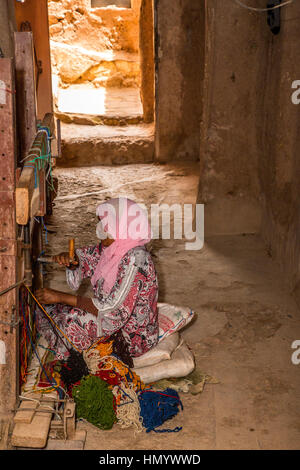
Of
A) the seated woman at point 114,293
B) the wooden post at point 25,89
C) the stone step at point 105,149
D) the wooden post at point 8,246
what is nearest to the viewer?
the wooden post at point 8,246

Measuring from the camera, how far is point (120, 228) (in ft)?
11.5

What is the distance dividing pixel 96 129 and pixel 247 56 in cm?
459

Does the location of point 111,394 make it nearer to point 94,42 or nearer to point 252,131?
A: point 252,131

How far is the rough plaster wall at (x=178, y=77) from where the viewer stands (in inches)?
319

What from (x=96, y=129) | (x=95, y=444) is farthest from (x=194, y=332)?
(x=96, y=129)

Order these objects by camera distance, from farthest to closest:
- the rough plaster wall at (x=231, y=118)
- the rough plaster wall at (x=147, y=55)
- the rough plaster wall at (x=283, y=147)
Answer: the rough plaster wall at (x=147, y=55)
the rough plaster wall at (x=231, y=118)
the rough plaster wall at (x=283, y=147)

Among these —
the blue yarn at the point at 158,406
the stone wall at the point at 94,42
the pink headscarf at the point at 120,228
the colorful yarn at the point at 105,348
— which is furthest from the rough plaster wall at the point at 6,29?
the stone wall at the point at 94,42

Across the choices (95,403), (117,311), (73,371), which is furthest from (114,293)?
(95,403)

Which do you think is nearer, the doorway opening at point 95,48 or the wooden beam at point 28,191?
the wooden beam at point 28,191

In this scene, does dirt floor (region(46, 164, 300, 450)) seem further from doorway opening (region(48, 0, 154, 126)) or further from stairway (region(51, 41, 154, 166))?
doorway opening (region(48, 0, 154, 126))

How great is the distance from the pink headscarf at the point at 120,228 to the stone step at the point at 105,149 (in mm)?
5570

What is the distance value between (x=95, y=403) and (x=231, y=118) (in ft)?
11.6

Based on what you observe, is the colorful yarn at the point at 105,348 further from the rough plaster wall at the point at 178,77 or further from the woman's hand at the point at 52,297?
the rough plaster wall at the point at 178,77
